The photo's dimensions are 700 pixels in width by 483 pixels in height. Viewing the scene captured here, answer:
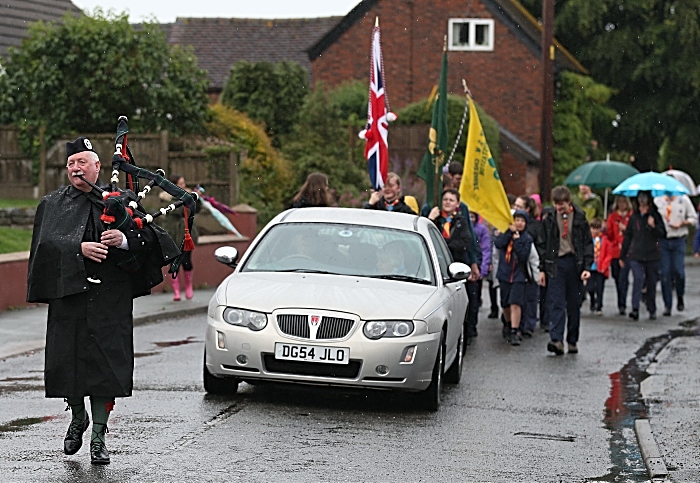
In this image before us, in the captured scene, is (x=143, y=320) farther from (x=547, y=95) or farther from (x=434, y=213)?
(x=547, y=95)

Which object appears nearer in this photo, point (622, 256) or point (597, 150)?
point (622, 256)

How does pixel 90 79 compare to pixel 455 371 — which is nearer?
pixel 455 371

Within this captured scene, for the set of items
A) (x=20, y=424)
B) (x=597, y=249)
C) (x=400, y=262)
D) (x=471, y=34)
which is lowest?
(x=597, y=249)

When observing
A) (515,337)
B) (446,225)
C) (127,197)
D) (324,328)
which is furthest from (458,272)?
(515,337)

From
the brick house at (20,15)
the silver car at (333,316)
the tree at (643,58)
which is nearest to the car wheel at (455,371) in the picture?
the silver car at (333,316)

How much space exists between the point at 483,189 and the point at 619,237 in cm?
439

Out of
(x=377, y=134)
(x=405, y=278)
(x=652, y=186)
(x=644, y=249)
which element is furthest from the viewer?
(x=652, y=186)

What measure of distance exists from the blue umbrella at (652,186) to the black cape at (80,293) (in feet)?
45.2

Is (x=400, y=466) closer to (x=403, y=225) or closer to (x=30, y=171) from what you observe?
(x=403, y=225)

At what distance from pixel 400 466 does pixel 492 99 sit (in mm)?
36250

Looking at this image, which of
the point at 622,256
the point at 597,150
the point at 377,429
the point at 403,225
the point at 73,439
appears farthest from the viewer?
the point at 597,150

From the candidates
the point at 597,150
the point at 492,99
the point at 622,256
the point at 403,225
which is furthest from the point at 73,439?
the point at 597,150

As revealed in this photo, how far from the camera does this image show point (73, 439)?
24.6ft

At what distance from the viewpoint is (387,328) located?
967 centimetres
